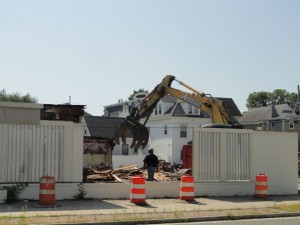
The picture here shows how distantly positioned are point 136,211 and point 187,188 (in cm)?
355

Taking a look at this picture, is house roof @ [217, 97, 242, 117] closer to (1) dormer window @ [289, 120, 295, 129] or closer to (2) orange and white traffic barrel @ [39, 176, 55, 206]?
(1) dormer window @ [289, 120, 295, 129]

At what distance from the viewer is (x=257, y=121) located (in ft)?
229

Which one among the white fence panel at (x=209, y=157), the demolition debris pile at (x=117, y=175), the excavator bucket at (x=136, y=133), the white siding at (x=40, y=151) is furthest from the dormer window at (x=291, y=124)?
the white siding at (x=40, y=151)

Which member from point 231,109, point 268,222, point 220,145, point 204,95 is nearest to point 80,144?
point 220,145

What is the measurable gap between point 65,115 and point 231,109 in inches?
1865

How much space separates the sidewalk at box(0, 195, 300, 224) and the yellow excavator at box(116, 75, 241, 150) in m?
6.32

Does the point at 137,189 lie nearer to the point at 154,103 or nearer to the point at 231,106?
the point at 154,103

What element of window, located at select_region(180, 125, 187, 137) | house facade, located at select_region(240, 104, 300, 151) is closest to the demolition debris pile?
window, located at select_region(180, 125, 187, 137)

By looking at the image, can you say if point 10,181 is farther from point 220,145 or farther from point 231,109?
point 231,109

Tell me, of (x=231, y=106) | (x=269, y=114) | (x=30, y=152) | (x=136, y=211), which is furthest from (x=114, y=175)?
(x=269, y=114)

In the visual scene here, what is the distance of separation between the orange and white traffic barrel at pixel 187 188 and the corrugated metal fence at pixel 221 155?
2047 millimetres

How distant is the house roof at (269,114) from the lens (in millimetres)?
67119

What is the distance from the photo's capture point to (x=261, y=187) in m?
19.9

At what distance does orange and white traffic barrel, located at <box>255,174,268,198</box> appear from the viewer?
19.8 metres
